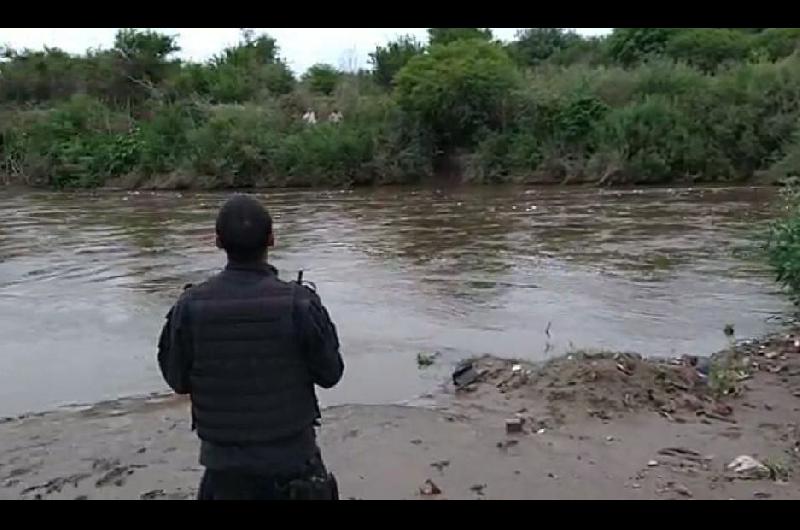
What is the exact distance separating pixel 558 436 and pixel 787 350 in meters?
2.87

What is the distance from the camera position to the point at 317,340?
3.06 meters

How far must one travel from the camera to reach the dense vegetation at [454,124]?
28.5m

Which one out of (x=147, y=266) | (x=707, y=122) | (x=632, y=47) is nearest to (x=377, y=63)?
(x=632, y=47)

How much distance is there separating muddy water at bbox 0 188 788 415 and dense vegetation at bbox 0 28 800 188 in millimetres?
5259

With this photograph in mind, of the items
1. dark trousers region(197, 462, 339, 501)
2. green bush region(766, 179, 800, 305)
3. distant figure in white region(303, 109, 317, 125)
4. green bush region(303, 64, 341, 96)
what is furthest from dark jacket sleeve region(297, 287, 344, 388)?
green bush region(303, 64, 341, 96)

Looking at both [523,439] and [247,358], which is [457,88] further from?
[247,358]

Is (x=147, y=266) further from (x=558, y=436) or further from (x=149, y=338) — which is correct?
(x=558, y=436)

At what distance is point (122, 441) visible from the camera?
21.2 feet

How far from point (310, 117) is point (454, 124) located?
223 inches

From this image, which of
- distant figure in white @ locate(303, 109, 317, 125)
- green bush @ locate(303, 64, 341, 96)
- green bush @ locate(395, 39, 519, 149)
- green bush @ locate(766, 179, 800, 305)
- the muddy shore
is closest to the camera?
the muddy shore

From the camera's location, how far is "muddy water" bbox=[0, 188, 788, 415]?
29.3 ft

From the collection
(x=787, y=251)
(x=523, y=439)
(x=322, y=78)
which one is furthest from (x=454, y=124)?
(x=523, y=439)

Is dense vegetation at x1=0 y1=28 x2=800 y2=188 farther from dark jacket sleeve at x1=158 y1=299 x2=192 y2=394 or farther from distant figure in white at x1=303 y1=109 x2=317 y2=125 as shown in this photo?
dark jacket sleeve at x1=158 y1=299 x2=192 y2=394

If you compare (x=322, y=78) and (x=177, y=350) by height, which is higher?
(x=322, y=78)
